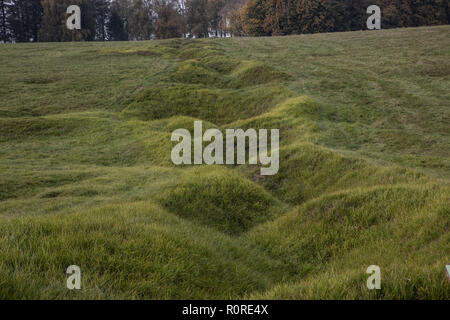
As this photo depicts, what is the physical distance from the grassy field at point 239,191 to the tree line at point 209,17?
4032 cm

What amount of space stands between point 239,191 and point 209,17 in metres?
82.4

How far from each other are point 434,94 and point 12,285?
24082 millimetres

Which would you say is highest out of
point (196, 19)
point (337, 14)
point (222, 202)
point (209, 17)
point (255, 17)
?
point (209, 17)

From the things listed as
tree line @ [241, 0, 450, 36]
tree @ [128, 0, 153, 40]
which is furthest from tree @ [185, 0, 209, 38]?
tree line @ [241, 0, 450, 36]

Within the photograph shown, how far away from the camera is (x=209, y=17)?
83188 millimetres

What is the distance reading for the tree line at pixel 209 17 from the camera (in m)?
64.8

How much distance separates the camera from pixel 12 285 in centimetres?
354

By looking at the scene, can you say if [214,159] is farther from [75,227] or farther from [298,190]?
[75,227]

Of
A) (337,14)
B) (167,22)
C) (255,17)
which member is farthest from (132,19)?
(337,14)

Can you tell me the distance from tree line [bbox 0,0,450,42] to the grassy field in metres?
40.3

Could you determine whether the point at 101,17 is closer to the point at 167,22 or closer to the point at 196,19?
the point at 196,19

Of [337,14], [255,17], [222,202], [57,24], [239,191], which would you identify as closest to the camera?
[222,202]

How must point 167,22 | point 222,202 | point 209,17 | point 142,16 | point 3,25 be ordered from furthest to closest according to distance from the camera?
point 209,17 → point 3,25 → point 142,16 → point 167,22 → point 222,202

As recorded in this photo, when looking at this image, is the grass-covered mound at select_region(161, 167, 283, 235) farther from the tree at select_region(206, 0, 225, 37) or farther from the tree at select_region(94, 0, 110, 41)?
the tree at select_region(94, 0, 110, 41)
